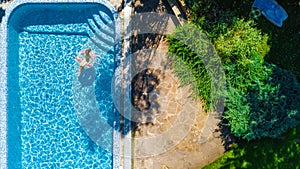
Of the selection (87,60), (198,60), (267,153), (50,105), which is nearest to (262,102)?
(267,153)

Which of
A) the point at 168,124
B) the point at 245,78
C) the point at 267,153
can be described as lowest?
the point at 267,153

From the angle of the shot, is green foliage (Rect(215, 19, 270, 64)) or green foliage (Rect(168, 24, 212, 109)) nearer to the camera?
green foliage (Rect(215, 19, 270, 64))

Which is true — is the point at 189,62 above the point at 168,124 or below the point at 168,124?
above

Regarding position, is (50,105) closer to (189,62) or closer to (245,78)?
(189,62)

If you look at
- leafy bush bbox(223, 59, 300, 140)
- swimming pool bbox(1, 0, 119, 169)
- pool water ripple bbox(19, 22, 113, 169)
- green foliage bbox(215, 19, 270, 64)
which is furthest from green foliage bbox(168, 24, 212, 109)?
pool water ripple bbox(19, 22, 113, 169)

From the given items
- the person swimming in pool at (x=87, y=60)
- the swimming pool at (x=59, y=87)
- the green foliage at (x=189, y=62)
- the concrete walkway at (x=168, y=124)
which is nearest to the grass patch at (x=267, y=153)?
the concrete walkway at (x=168, y=124)

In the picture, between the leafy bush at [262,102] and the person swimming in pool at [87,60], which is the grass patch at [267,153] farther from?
the person swimming in pool at [87,60]

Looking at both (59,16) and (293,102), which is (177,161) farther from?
(59,16)

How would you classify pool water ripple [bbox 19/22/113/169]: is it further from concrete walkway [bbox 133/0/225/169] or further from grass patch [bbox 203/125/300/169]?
grass patch [bbox 203/125/300/169]
